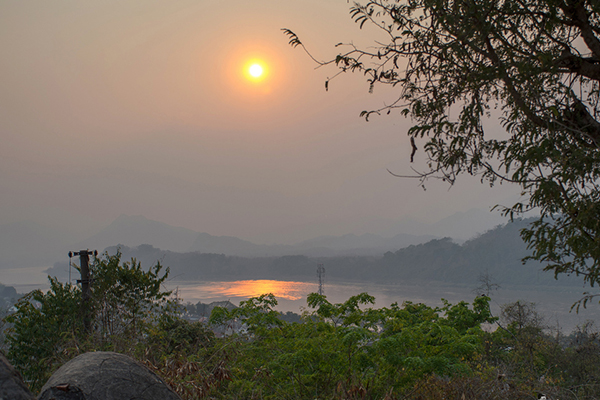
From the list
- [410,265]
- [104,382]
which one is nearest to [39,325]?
[104,382]

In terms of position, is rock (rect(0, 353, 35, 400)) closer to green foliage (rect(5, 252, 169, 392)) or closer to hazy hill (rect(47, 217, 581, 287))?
green foliage (rect(5, 252, 169, 392))

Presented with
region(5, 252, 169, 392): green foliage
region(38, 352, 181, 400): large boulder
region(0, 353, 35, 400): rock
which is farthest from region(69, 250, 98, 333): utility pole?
region(0, 353, 35, 400): rock

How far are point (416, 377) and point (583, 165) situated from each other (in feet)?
11.2

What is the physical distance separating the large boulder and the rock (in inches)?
14.2

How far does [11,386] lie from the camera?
2.62 m

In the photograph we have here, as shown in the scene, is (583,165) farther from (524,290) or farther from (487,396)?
(524,290)

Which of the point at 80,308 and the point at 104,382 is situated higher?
the point at 104,382

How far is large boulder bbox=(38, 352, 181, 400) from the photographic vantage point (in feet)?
10.1

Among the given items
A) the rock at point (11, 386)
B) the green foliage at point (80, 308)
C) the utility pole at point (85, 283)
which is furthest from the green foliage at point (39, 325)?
the rock at point (11, 386)

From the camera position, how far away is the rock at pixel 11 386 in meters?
2.58

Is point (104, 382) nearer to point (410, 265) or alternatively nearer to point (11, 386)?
point (11, 386)

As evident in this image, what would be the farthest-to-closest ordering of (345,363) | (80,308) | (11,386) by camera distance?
(80,308) < (345,363) < (11,386)

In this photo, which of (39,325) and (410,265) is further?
(410,265)

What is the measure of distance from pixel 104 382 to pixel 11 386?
0.77 meters
